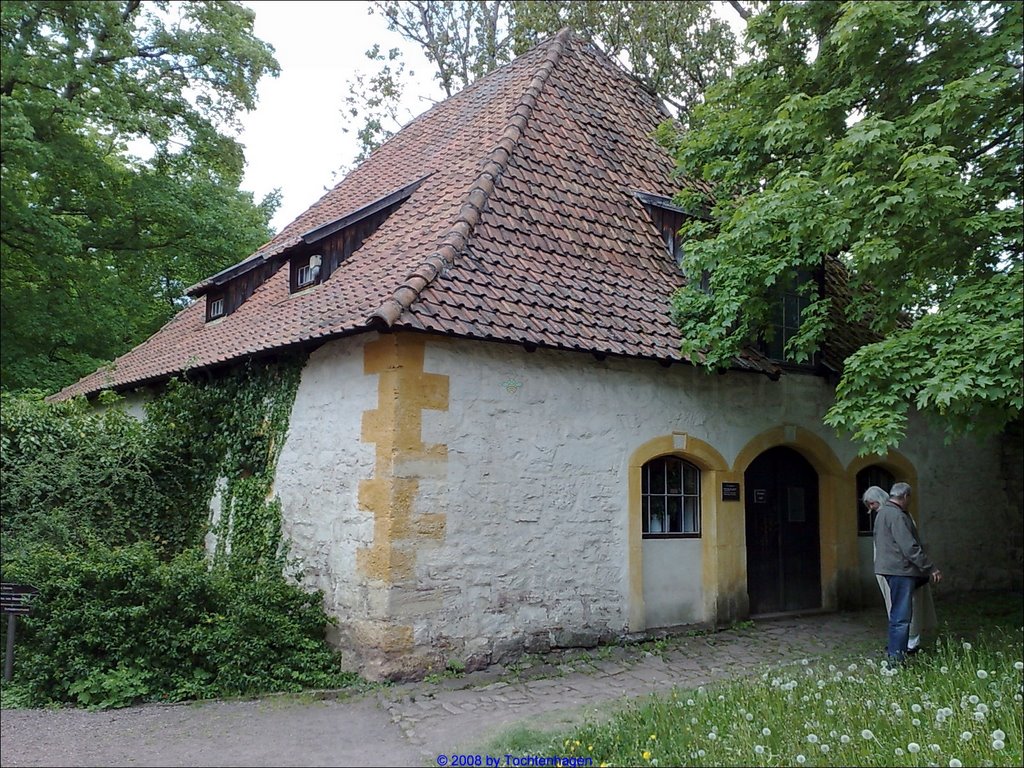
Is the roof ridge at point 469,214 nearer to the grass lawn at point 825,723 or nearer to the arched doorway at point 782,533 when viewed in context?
the grass lawn at point 825,723

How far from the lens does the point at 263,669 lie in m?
7.30

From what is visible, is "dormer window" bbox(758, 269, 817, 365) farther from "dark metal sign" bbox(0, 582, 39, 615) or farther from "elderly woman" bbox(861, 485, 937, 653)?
"dark metal sign" bbox(0, 582, 39, 615)

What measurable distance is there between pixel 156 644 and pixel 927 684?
20.1ft

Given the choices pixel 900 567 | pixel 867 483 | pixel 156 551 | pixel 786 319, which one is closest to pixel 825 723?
pixel 900 567

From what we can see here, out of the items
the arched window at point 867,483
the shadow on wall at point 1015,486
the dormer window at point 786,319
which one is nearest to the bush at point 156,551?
the dormer window at point 786,319

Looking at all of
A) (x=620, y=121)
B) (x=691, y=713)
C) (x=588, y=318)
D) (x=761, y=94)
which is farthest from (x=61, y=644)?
(x=620, y=121)

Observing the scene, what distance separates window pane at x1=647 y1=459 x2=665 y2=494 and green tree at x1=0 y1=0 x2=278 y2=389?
11047 mm

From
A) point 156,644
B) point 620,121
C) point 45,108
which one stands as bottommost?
point 156,644

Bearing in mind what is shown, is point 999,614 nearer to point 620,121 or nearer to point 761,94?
point 761,94

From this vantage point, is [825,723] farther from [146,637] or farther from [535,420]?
[146,637]

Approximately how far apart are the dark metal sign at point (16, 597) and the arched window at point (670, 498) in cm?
591

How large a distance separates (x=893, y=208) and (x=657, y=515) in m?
4.03

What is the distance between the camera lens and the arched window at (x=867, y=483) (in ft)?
39.1

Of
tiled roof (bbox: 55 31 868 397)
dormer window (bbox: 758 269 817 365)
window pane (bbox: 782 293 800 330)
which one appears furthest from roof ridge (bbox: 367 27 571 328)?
window pane (bbox: 782 293 800 330)
